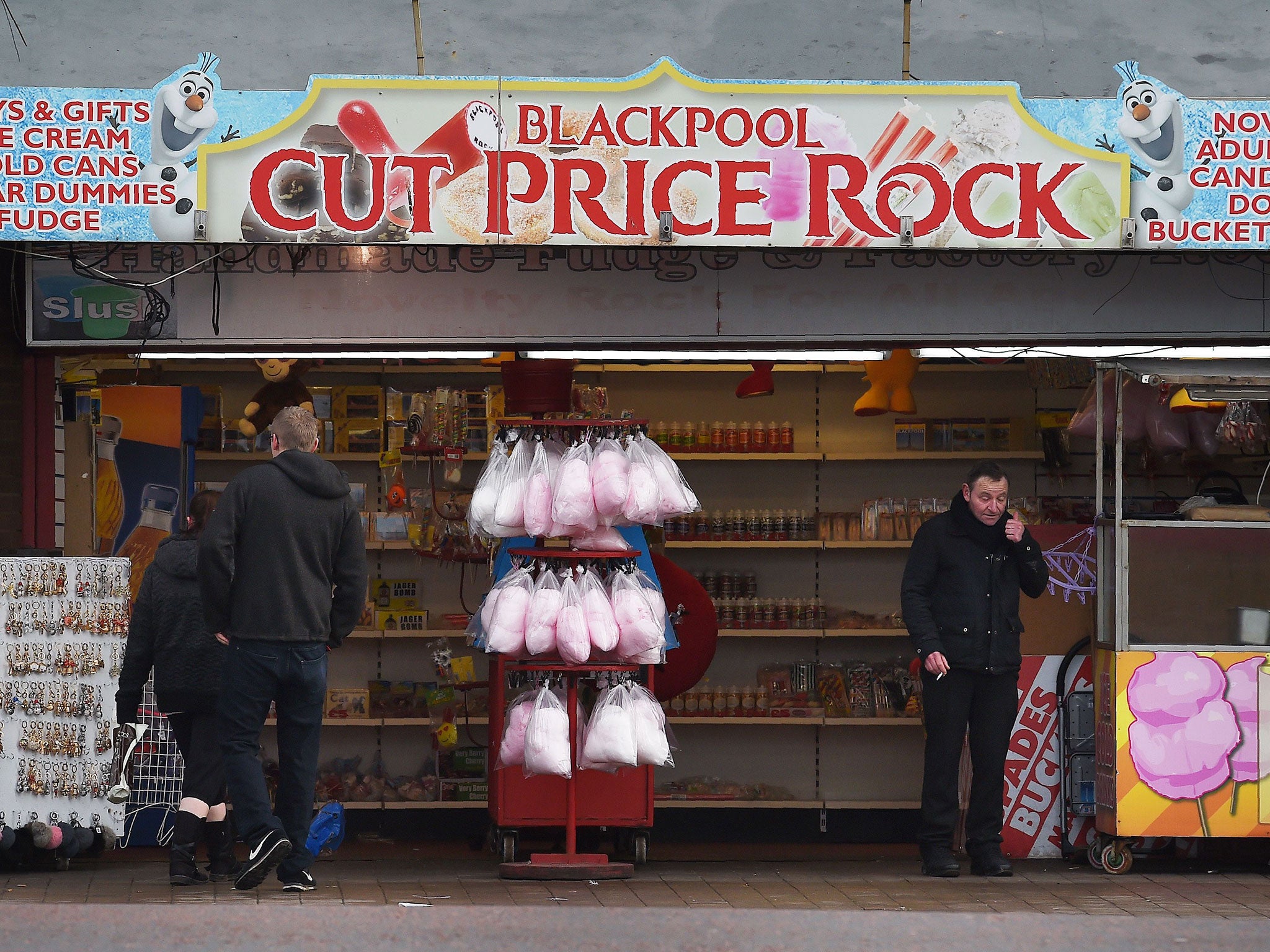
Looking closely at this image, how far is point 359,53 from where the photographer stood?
7250mm

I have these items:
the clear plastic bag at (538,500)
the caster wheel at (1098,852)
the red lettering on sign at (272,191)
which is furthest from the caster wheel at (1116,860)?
the red lettering on sign at (272,191)

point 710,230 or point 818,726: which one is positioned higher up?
point 710,230

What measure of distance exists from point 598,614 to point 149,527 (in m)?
2.94

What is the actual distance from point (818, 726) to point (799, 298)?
3.33 meters

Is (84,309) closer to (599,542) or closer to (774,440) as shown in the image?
(599,542)

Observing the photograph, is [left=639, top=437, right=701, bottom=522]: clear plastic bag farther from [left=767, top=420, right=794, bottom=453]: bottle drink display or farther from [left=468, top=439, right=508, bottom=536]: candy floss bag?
[left=767, top=420, right=794, bottom=453]: bottle drink display

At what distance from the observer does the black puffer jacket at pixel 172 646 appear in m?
6.71

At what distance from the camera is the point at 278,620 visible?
613cm

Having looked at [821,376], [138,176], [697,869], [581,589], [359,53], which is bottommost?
[697,869]

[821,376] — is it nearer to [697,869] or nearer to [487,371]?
[487,371]

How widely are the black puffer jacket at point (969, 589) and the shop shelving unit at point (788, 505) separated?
206cm

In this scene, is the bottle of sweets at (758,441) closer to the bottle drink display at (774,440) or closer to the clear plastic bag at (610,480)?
the bottle drink display at (774,440)

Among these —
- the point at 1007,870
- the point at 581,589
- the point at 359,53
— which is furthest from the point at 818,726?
the point at 359,53

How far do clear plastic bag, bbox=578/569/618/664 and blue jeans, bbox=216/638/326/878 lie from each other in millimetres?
1199
